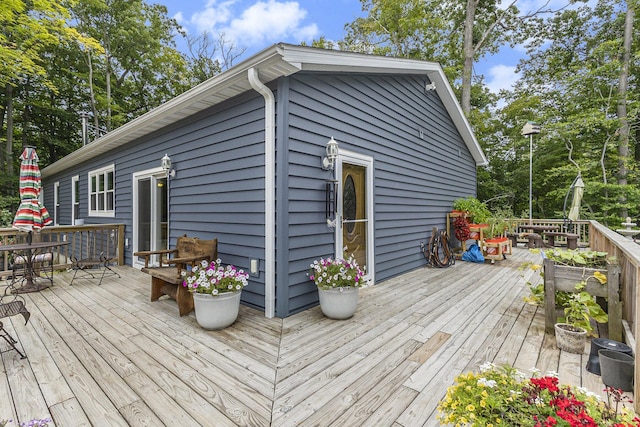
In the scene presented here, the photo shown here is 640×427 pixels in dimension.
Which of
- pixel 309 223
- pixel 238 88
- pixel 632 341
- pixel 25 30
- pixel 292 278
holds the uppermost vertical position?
pixel 25 30

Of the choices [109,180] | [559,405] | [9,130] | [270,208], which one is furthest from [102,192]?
[559,405]

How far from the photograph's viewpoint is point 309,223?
3.38 meters

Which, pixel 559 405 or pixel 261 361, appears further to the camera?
pixel 261 361

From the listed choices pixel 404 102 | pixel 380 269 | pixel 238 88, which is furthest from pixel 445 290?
pixel 238 88

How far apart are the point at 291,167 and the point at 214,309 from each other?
5.41 ft

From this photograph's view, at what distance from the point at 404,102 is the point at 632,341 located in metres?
4.52

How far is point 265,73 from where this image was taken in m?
3.02

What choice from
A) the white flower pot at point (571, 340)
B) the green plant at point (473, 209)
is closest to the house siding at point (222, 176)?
the white flower pot at point (571, 340)

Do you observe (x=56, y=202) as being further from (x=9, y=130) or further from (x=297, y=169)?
(x=297, y=169)

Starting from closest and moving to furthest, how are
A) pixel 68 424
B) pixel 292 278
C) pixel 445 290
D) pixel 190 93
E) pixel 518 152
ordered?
pixel 68 424 → pixel 292 278 → pixel 190 93 → pixel 445 290 → pixel 518 152

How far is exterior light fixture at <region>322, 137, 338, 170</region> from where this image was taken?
11.2ft

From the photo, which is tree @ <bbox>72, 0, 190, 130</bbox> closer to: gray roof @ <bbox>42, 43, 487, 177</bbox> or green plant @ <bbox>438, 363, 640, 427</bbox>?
gray roof @ <bbox>42, 43, 487, 177</bbox>

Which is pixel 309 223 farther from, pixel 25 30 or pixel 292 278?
pixel 25 30

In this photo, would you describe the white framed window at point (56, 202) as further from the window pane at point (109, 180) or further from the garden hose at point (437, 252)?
the garden hose at point (437, 252)
